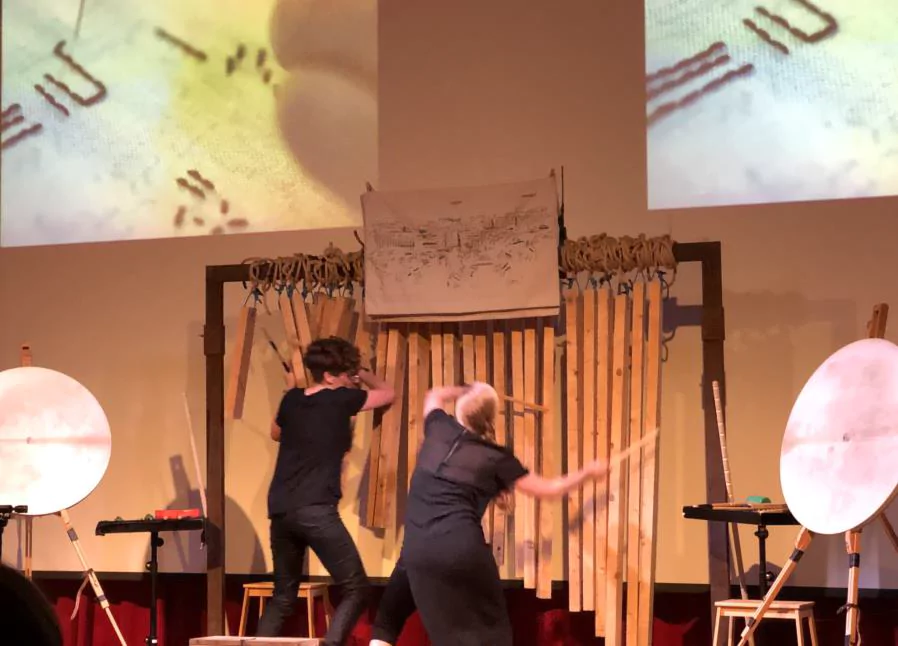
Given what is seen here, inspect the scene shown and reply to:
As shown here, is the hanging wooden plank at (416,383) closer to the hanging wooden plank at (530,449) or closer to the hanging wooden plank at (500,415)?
the hanging wooden plank at (500,415)

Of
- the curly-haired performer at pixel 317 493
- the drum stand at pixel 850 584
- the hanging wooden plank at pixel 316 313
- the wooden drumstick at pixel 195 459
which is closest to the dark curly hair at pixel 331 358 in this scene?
the curly-haired performer at pixel 317 493

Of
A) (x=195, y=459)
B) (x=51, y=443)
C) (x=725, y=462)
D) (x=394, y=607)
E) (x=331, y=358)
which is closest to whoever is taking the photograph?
(x=394, y=607)

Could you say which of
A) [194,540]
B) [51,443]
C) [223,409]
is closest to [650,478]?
[223,409]

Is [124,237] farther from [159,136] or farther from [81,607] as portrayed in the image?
[81,607]

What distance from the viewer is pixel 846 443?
4.33m

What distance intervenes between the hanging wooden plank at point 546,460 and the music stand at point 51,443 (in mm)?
2241

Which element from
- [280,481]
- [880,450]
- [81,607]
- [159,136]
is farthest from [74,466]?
[880,450]

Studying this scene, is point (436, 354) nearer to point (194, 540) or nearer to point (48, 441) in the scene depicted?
point (194, 540)

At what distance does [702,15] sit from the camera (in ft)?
19.8

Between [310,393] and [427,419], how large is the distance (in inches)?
35.1

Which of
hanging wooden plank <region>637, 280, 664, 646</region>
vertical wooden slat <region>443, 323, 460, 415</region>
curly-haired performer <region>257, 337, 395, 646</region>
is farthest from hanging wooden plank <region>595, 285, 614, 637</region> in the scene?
curly-haired performer <region>257, 337, 395, 646</region>

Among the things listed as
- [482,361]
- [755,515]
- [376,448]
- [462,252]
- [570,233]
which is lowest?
[755,515]

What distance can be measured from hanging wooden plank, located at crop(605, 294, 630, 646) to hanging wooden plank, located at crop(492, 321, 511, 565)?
541 millimetres

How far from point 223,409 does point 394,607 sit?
1961mm
